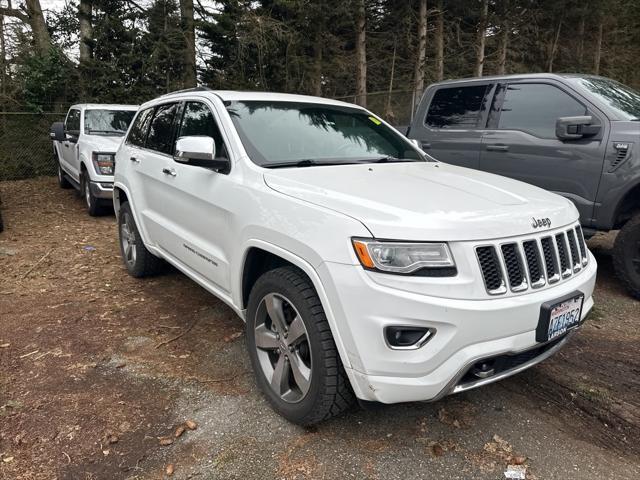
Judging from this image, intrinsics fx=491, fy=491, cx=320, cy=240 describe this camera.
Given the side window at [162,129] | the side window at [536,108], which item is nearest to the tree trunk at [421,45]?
the side window at [536,108]

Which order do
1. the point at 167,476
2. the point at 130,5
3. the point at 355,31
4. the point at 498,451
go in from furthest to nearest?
1. the point at 355,31
2. the point at 130,5
3. the point at 498,451
4. the point at 167,476

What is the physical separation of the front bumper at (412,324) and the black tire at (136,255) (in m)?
3.15

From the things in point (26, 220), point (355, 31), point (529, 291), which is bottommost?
point (26, 220)

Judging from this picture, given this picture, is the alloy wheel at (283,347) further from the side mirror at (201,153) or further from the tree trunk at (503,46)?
the tree trunk at (503,46)

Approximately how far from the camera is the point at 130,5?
13891 mm

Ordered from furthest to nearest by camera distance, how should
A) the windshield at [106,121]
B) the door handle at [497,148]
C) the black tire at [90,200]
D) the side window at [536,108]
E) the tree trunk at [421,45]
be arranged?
the tree trunk at [421,45]
the windshield at [106,121]
the black tire at [90,200]
the door handle at [497,148]
the side window at [536,108]

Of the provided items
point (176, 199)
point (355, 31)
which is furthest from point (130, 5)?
point (176, 199)

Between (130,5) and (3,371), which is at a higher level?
(130,5)

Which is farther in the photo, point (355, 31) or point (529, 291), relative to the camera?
point (355, 31)

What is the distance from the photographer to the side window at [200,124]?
335cm

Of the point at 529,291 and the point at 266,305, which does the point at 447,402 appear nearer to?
the point at 529,291

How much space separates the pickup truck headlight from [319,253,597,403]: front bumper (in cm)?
650

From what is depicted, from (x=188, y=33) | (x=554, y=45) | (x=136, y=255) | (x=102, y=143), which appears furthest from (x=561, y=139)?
(x=554, y=45)

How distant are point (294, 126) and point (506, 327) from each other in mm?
2035
